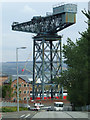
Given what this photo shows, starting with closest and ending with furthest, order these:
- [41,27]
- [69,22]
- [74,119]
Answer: [74,119], [69,22], [41,27]

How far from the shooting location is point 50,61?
316ft

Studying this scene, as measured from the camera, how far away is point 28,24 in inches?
3752

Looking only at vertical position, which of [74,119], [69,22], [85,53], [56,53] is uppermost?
[69,22]

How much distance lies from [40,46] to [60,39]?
5.64 meters

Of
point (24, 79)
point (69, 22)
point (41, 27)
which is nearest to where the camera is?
point (69, 22)

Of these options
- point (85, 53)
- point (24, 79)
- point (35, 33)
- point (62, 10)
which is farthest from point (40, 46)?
point (85, 53)

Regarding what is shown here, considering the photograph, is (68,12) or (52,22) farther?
(52,22)

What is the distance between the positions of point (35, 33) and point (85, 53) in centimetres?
7722

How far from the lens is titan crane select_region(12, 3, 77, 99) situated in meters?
87.2

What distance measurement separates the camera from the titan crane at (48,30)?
87.2 m

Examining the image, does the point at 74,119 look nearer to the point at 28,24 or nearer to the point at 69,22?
the point at 69,22

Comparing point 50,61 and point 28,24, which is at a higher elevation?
point 28,24

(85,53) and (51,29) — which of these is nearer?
(85,53)

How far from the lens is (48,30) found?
92.1m
